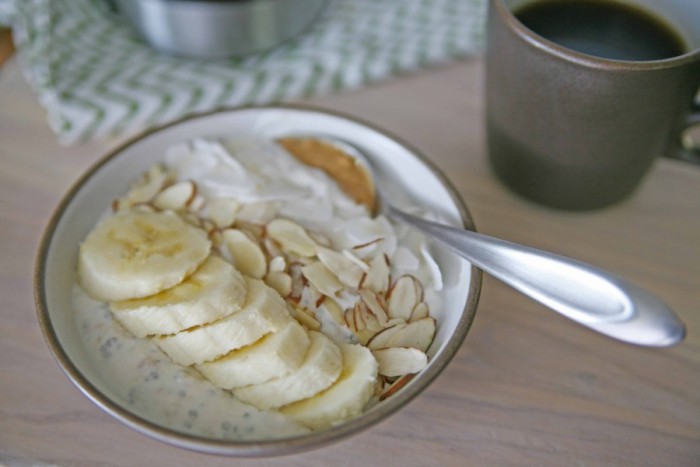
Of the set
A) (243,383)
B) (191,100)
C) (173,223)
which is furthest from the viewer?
(191,100)

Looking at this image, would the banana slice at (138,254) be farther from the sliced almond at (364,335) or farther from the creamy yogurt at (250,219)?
the sliced almond at (364,335)

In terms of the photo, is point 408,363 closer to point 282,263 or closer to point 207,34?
point 282,263

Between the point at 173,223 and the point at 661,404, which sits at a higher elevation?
the point at 173,223

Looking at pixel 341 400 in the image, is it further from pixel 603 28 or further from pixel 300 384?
pixel 603 28

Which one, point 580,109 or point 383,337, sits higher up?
point 580,109

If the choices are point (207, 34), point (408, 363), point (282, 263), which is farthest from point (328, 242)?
point (207, 34)

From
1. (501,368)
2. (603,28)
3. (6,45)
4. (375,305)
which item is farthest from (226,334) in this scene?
(6,45)
